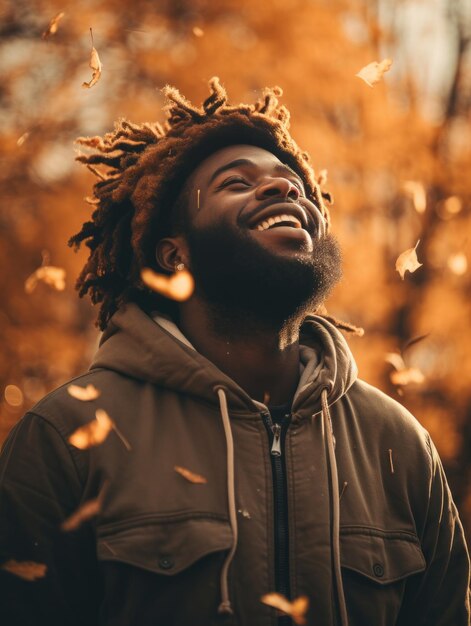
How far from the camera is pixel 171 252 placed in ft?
10.00

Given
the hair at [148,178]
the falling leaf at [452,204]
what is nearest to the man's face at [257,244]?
the hair at [148,178]

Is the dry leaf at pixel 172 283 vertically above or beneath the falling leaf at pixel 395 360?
above

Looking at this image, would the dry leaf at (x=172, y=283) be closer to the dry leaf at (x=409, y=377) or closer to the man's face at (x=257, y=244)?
the man's face at (x=257, y=244)

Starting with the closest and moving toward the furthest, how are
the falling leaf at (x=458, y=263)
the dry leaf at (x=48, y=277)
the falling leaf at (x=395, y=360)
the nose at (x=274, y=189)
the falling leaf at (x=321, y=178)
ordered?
the nose at (x=274, y=189)
the falling leaf at (x=321, y=178)
the dry leaf at (x=48, y=277)
the falling leaf at (x=395, y=360)
the falling leaf at (x=458, y=263)

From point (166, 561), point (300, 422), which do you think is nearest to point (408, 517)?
point (300, 422)

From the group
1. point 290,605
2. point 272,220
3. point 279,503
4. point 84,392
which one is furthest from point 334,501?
point 272,220

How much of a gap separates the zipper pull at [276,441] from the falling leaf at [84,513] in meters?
0.58

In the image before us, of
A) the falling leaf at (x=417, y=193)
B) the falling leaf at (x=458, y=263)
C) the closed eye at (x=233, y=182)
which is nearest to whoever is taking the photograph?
the closed eye at (x=233, y=182)

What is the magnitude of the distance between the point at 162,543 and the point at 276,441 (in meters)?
0.52

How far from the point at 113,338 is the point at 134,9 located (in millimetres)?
6204

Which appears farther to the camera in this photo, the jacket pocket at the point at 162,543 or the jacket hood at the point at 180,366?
the jacket hood at the point at 180,366

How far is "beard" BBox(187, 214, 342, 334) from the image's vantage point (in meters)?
2.66

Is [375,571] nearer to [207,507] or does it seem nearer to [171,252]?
[207,507]

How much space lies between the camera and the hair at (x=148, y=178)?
10.0 feet
